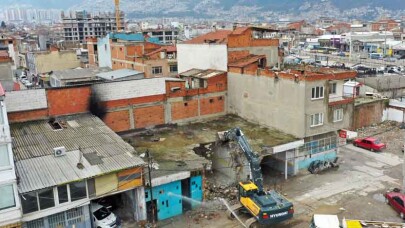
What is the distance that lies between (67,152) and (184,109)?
12720 mm

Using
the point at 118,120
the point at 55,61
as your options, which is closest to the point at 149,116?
the point at 118,120

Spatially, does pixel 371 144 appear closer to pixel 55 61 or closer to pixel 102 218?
pixel 102 218

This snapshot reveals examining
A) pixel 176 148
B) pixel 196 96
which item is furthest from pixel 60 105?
pixel 196 96

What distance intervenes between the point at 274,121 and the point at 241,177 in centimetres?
601

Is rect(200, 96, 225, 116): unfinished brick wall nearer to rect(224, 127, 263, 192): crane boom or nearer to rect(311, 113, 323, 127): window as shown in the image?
rect(311, 113, 323, 127): window

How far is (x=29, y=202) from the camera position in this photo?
1725cm

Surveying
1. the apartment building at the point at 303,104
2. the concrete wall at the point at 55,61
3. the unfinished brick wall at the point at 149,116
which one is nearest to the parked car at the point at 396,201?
the apartment building at the point at 303,104

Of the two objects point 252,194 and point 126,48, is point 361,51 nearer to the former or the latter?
point 126,48

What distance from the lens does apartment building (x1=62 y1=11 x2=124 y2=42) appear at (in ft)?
437

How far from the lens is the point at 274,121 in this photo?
95.2 ft

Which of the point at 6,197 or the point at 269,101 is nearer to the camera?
the point at 6,197

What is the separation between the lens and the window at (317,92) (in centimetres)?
2683

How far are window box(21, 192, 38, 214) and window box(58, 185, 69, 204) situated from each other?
1.08 metres

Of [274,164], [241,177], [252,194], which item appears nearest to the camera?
[252,194]
